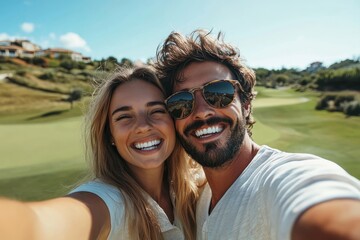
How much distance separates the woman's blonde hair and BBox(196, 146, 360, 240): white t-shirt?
21.9 inches

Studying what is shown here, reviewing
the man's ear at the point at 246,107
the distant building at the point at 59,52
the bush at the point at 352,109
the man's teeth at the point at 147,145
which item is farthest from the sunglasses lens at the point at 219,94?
the distant building at the point at 59,52

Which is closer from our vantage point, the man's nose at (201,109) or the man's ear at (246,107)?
the man's nose at (201,109)

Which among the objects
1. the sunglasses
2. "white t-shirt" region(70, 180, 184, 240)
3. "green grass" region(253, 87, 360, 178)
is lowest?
"green grass" region(253, 87, 360, 178)

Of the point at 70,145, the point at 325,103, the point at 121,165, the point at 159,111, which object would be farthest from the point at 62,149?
the point at 325,103

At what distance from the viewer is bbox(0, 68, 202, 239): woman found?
2133 millimetres

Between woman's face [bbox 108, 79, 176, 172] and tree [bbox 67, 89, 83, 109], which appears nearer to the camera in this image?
woman's face [bbox 108, 79, 176, 172]

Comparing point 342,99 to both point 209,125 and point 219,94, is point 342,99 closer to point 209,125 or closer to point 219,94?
point 219,94

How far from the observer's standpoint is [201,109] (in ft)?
8.35

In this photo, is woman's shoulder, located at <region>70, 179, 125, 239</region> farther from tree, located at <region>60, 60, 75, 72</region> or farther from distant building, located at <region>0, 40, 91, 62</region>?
distant building, located at <region>0, 40, 91, 62</region>

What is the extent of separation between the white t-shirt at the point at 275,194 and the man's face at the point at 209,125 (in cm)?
39

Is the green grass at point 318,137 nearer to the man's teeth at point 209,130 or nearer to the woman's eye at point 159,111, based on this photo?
the man's teeth at point 209,130

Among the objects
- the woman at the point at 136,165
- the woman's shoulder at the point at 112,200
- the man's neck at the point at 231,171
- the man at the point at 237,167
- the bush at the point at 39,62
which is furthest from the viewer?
the bush at the point at 39,62

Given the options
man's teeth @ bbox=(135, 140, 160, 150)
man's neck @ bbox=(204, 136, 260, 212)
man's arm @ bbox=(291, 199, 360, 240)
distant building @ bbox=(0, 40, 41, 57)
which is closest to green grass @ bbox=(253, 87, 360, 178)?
man's neck @ bbox=(204, 136, 260, 212)

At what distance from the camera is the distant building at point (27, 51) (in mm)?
78438
